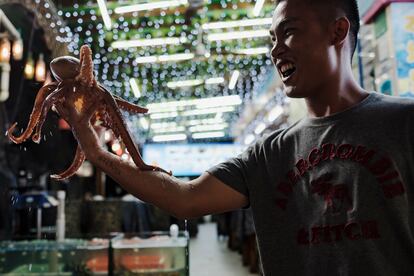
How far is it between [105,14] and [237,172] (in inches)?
181

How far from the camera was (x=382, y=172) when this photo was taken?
3.18 ft

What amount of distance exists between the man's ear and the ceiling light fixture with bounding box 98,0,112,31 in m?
3.90

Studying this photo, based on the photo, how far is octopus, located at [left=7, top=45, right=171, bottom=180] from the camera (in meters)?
0.95

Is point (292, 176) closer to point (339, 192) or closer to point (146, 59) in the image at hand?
point (339, 192)

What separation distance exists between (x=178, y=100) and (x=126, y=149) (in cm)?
537

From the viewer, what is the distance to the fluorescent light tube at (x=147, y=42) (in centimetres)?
646

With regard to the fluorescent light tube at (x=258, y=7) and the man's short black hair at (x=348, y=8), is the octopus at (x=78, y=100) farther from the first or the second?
the fluorescent light tube at (x=258, y=7)

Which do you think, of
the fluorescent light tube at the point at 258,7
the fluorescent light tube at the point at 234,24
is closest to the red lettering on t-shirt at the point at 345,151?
the fluorescent light tube at the point at 258,7

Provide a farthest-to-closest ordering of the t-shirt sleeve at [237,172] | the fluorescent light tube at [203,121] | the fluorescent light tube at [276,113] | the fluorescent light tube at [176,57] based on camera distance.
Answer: the fluorescent light tube at [176,57] < the fluorescent light tube at [276,113] < the fluorescent light tube at [203,121] < the t-shirt sleeve at [237,172]

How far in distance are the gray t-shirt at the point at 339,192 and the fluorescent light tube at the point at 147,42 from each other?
5590mm

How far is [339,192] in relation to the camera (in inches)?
39.5

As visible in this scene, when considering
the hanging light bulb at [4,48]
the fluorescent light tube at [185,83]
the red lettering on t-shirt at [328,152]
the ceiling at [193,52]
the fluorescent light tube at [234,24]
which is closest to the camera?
the red lettering on t-shirt at [328,152]

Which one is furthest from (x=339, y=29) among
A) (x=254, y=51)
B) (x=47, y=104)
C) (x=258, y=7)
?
(x=254, y=51)

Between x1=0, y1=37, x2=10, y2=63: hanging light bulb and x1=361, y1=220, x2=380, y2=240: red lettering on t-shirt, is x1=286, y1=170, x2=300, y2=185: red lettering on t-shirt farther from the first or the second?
x1=0, y1=37, x2=10, y2=63: hanging light bulb
